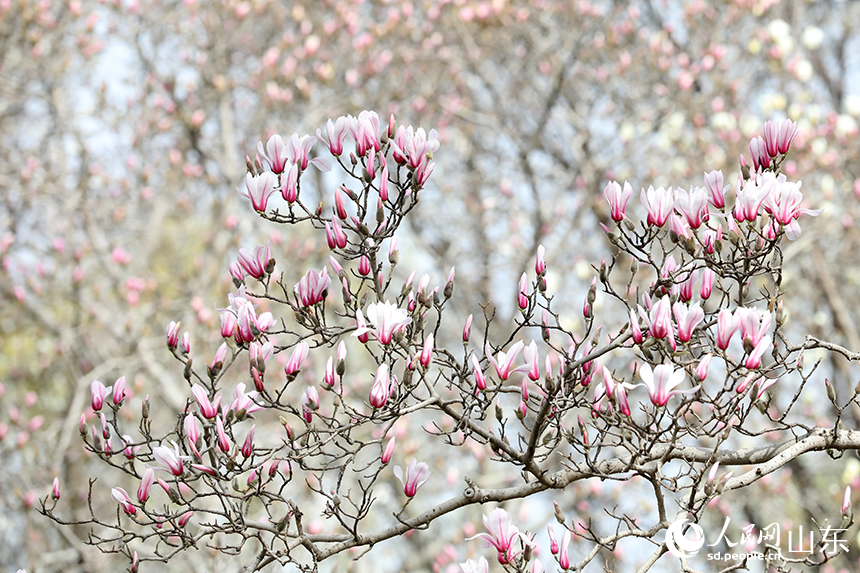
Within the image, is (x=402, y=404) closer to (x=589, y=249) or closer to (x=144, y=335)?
(x=144, y=335)

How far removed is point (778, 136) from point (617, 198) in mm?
512

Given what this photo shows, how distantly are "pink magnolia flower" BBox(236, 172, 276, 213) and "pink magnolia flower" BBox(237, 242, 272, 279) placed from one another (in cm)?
13

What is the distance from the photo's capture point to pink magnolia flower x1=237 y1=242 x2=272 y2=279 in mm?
2303

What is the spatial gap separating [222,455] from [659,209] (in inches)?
55.5

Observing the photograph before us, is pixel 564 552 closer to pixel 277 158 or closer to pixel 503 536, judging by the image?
pixel 503 536

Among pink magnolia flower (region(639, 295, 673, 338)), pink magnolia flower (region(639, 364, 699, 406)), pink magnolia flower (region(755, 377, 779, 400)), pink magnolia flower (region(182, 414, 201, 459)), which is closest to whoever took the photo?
pink magnolia flower (region(639, 364, 699, 406))

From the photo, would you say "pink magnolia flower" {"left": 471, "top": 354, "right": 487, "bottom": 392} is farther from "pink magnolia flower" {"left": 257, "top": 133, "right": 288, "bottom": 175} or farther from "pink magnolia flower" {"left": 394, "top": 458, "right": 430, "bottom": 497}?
"pink magnolia flower" {"left": 257, "top": 133, "right": 288, "bottom": 175}

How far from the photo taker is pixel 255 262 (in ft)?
7.59

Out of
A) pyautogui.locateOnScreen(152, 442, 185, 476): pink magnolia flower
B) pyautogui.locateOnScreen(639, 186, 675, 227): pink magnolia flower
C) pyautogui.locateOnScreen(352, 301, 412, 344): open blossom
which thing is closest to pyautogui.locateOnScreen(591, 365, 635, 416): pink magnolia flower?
pyautogui.locateOnScreen(639, 186, 675, 227): pink magnolia flower

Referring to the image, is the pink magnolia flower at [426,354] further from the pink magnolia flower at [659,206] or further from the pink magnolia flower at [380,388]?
the pink magnolia flower at [659,206]

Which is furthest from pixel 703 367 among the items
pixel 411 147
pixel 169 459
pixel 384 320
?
pixel 169 459

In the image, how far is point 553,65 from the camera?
26.5 feet

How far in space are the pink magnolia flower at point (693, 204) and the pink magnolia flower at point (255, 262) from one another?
1204mm

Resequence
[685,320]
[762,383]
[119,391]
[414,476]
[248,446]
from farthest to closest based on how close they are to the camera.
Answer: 1. [119,391]
2. [414,476]
3. [248,446]
4. [762,383]
5. [685,320]
